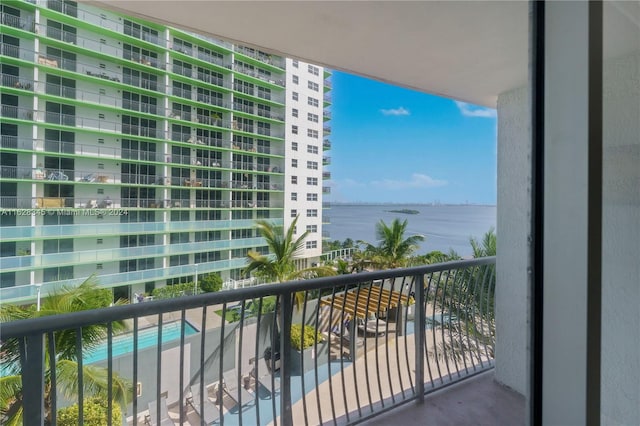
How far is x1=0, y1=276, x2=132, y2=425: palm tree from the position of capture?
91 centimetres

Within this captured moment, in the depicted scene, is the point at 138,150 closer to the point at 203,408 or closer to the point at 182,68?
the point at 182,68

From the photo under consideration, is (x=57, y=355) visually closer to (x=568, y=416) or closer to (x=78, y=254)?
(x=78, y=254)

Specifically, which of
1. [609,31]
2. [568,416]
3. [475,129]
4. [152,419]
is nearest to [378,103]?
[475,129]

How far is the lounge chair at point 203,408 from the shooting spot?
4.47ft

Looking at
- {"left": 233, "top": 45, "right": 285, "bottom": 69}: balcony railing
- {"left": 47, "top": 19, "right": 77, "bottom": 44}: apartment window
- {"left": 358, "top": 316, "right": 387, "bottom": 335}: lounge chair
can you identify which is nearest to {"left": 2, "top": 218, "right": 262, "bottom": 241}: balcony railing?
{"left": 47, "top": 19, "right": 77, "bottom": 44}: apartment window

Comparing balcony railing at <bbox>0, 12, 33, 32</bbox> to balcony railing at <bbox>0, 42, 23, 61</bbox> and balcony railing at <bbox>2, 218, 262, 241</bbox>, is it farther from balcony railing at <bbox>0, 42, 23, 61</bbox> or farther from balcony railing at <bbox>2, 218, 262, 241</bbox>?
balcony railing at <bbox>2, 218, 262, 241</bbox>

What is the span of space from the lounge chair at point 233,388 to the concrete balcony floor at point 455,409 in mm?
675

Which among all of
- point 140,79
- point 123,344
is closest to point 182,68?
point 140,79

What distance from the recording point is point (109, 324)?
108 cm

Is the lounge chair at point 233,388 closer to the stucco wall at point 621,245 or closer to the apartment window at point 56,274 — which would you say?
the apartment window at point 56,274

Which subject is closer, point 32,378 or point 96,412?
point 32,378

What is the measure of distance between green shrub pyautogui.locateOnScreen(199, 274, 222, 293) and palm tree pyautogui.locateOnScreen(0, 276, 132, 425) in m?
0.36

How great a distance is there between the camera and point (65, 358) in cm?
110

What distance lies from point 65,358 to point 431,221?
2.02 m
